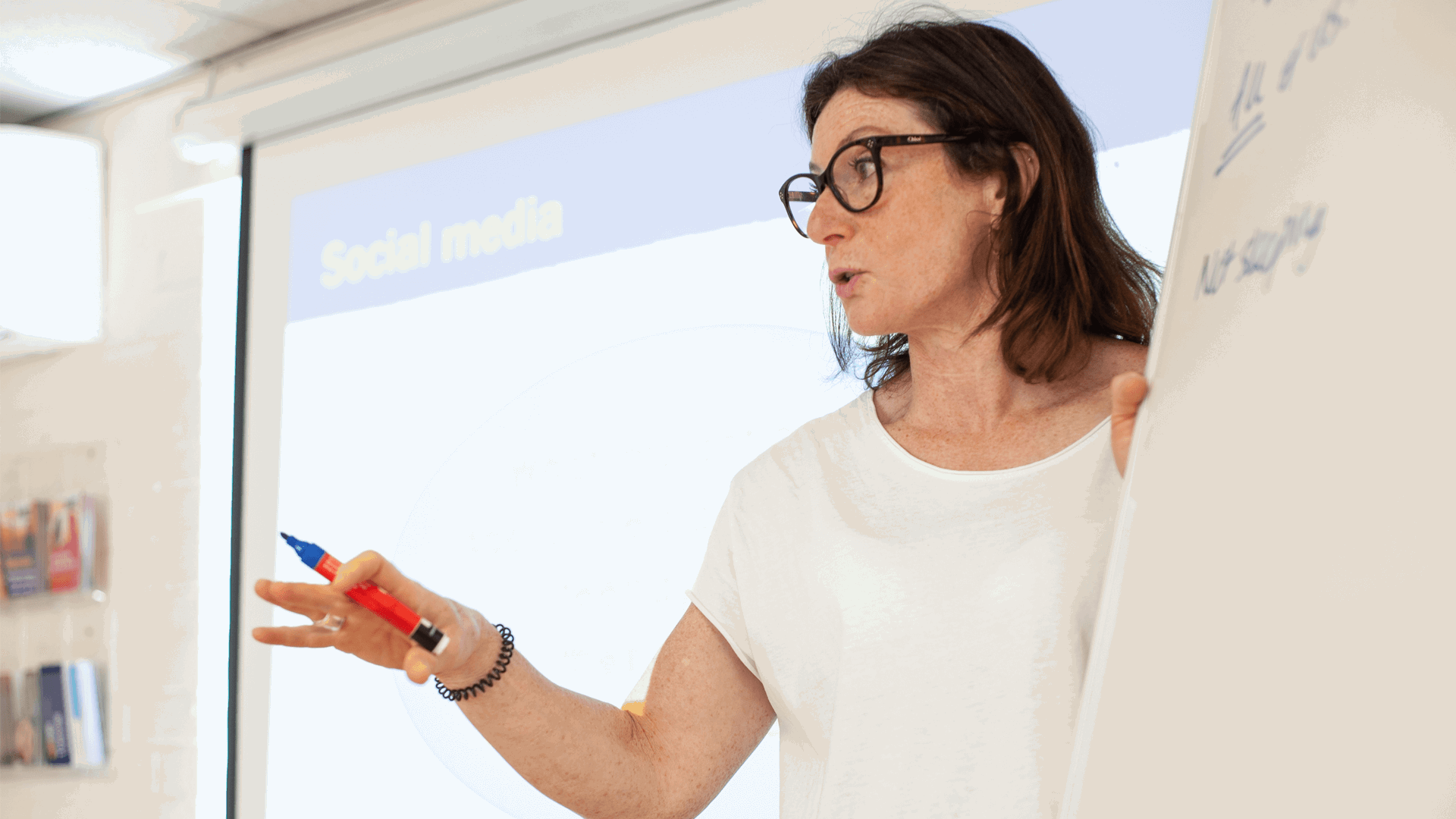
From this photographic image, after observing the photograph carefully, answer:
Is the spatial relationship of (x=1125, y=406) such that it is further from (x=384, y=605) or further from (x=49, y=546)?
(x=49, y=546)

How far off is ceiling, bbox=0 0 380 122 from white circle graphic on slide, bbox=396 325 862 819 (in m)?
1.07

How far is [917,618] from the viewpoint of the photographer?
853mm

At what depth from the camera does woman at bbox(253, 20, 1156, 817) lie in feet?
2.70

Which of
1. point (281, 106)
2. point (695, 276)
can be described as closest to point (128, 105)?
point (281, 106)

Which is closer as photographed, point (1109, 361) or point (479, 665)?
point (479, 665)

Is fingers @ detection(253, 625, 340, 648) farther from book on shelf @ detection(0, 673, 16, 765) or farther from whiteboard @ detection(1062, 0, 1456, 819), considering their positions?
book on shelf @ detection(0, 673, 16, 765)

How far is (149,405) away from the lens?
2.64 m

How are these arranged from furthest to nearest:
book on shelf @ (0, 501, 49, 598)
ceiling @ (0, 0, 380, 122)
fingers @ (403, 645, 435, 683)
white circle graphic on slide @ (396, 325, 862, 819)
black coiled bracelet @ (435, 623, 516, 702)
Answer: book on shelf @ (0, 501, 49, 598) → ceiling @ (0, 0, 380, 122) → white circle graphic on slide @ (396, 325, 862, 819) → black coiled bracelet @ (435, 623, 516, 702) → fingers @ (403, 645, 435, 683)

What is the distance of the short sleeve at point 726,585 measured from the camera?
941 millimetres

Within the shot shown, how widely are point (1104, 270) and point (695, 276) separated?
1.02 metres

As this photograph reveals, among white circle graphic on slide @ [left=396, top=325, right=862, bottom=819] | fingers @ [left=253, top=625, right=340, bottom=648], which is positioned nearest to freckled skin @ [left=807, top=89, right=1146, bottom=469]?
fingers @ [left=253, top=625, right=340, bottom=648]

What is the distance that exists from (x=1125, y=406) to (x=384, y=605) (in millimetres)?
492

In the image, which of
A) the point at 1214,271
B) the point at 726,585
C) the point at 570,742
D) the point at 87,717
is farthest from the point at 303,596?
the point at 87,717

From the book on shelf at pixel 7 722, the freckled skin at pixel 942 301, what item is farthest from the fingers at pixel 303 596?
the book on shelf at pixel 7 722
